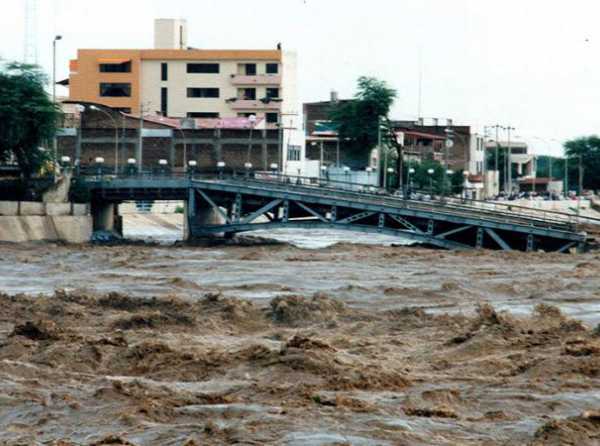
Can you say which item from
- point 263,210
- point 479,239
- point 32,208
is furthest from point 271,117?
point 479,239

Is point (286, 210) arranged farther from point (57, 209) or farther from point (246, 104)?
point (246, 104)

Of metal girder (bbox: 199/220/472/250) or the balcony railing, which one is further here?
the balcony railing

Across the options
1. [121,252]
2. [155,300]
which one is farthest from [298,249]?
[155,300]

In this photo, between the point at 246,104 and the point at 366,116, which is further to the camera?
the point at 246,104

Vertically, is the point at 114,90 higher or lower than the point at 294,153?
higher

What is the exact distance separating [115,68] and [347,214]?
64284 millimetres

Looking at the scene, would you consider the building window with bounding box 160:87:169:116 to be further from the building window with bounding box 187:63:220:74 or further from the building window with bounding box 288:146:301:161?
the building window with bounding box 288:146:301:161

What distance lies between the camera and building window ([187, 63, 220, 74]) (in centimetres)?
15350

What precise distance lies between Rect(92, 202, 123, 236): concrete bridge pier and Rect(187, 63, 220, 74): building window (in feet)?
156

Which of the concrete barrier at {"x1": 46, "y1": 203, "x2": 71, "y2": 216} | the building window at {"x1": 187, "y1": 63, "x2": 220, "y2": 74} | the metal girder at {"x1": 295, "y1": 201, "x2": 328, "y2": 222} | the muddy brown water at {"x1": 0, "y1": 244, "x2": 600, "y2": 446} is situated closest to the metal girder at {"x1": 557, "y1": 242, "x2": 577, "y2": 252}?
the metal girder at {"x1": 295, "y1": 201, "x2": 328, "y2": 222}

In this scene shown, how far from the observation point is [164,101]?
155 metres

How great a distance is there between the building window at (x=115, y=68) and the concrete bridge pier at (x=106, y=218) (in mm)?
48317

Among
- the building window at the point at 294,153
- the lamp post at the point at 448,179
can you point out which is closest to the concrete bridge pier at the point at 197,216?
the building window at the point at 294,153

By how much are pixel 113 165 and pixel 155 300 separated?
242 ft
